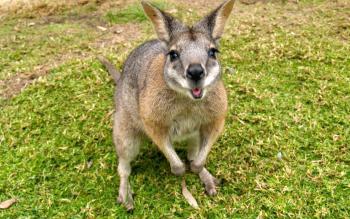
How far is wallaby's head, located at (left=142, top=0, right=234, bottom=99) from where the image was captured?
2.71 meters

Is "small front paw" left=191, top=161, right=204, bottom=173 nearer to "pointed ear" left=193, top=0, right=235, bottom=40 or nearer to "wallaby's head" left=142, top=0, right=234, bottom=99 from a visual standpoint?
"wallaby's head" left=142, top=0, right=234, bottom=99

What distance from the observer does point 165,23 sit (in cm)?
298

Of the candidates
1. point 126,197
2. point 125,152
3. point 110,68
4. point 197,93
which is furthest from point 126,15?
point 197,93

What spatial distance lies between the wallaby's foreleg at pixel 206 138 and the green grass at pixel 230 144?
248mm

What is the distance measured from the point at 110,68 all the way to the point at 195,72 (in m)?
2.03

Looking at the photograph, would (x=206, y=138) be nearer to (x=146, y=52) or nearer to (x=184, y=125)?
(x=184, y=125)

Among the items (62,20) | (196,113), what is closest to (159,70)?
(196,113)

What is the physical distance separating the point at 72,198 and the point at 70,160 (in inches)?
16.7

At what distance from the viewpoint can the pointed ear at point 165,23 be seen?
2957mm

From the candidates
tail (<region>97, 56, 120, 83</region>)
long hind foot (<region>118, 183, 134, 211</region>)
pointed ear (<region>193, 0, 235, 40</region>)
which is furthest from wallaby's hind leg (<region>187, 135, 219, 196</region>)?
tail (<region>97, 56, 120, 83</region>)

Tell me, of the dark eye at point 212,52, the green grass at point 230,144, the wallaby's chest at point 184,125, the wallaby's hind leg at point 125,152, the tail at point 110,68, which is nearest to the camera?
the dark eye at point 212,52

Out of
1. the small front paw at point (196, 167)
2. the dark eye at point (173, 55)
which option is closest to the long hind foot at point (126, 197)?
the small front paw at point (196, 167)

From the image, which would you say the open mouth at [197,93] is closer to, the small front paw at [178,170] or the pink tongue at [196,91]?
the pink tongue at [196,91]

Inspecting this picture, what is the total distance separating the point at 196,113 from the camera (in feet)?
10.0
